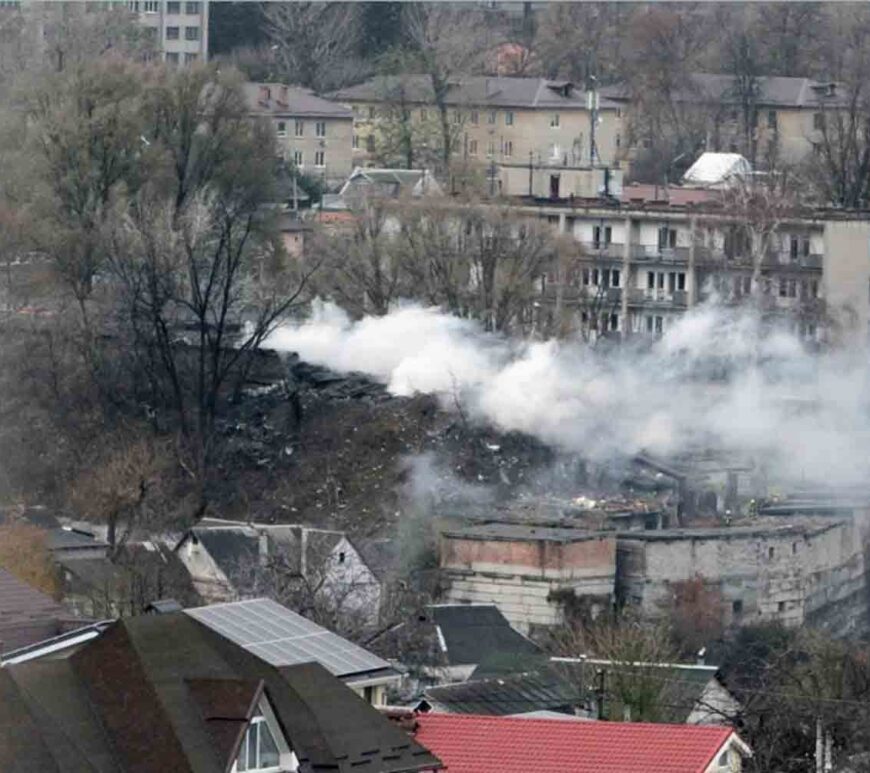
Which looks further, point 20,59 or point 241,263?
point 20,59

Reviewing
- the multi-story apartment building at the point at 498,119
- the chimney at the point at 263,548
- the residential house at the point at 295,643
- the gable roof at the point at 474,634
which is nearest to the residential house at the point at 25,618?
the residential house at the point at 295,643

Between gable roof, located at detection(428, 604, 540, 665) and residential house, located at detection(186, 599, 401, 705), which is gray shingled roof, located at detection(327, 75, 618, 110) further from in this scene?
residential house, located at detection(186, 599, 401, 705)

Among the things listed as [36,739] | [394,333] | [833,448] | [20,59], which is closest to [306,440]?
[394,333]

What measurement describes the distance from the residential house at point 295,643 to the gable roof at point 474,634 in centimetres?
1207

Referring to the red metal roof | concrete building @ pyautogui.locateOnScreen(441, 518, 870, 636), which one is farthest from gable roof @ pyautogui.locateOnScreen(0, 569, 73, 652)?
concrete building @ pyautogui.locateOnScreen(441, 518, 870, 636)

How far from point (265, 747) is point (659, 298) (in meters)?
41.5

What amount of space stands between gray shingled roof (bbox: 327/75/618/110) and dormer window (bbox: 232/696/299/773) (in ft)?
193

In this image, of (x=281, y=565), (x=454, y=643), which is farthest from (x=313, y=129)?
(x=454, y=643)

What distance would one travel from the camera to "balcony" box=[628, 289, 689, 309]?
68.2 m

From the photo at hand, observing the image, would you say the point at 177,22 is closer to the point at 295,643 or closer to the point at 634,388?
the point at 634,388

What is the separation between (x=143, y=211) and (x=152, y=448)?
5.90 metres

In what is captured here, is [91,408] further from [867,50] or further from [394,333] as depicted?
[867,50]

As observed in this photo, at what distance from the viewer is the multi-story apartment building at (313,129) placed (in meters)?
85.2

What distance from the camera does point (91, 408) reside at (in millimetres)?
58938
